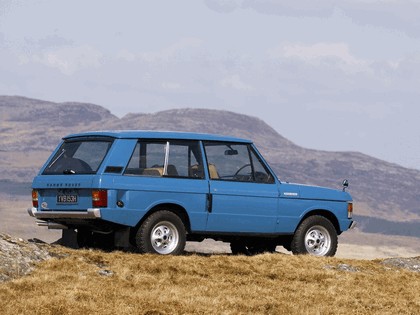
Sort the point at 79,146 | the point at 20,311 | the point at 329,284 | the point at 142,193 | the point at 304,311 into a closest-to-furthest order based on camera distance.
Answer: the point at 20,311, the point at 304,311, the point at 329,284, the point at 142,193, the point at 79,146

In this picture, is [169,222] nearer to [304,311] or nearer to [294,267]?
[294,267]

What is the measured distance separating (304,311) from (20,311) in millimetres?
3111

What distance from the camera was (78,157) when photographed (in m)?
14.4

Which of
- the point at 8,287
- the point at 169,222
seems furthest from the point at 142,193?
the point at 8,287

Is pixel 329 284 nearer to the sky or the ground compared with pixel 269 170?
nearer to the ground

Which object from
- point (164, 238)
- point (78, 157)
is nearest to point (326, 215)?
point (164, 238)

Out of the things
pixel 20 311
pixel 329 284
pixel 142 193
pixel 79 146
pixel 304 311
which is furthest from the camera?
pixel 79 146

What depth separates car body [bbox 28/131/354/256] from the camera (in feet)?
44.8

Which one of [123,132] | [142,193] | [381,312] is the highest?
[123,132]

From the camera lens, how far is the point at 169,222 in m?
14.0

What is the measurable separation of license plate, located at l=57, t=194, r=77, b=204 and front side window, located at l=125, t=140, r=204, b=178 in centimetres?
87

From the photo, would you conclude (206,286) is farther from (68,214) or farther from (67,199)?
(67,199)

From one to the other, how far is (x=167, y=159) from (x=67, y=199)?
158 cm

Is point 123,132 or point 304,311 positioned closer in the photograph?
point 304,311
